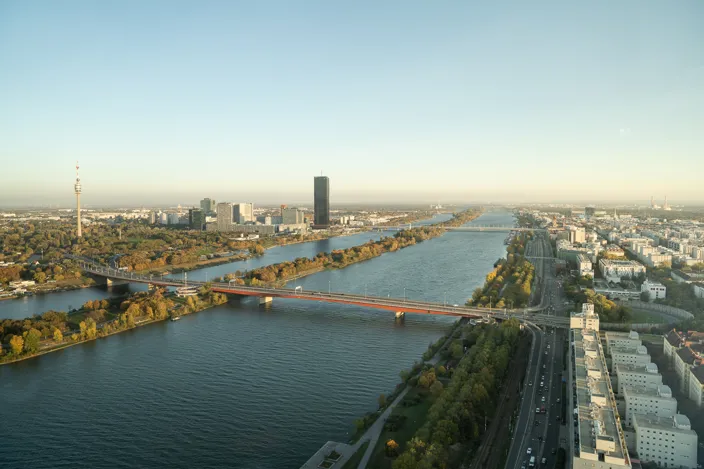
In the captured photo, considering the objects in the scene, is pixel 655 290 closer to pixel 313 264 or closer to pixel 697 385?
pixel 697 385

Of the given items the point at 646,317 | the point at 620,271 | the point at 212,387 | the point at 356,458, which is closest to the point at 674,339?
the point at 646,317

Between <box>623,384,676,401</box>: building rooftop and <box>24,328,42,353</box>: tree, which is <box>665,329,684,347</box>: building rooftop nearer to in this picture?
<box>623,384,676,401</box>: building rooftop

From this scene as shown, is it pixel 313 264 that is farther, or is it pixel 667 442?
pixel 313 264

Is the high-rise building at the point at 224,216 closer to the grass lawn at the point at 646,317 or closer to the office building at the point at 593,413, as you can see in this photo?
the grass lawn at the point at 646,317

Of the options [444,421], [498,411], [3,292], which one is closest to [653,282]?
[498,411]

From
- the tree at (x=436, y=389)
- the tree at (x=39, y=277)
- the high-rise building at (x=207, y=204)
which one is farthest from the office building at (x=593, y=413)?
the high-rise building at (x=207, y=204)

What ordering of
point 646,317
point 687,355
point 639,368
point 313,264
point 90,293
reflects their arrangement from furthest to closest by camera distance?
point 313,264 → point 90,293 → point 646,317 → point 687,355 → point 639,368

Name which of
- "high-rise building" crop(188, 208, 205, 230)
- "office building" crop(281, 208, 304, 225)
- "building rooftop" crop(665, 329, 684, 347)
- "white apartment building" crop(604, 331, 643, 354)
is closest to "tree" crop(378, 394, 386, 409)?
"white apartment building" crop(604, 331, 643, 354)
